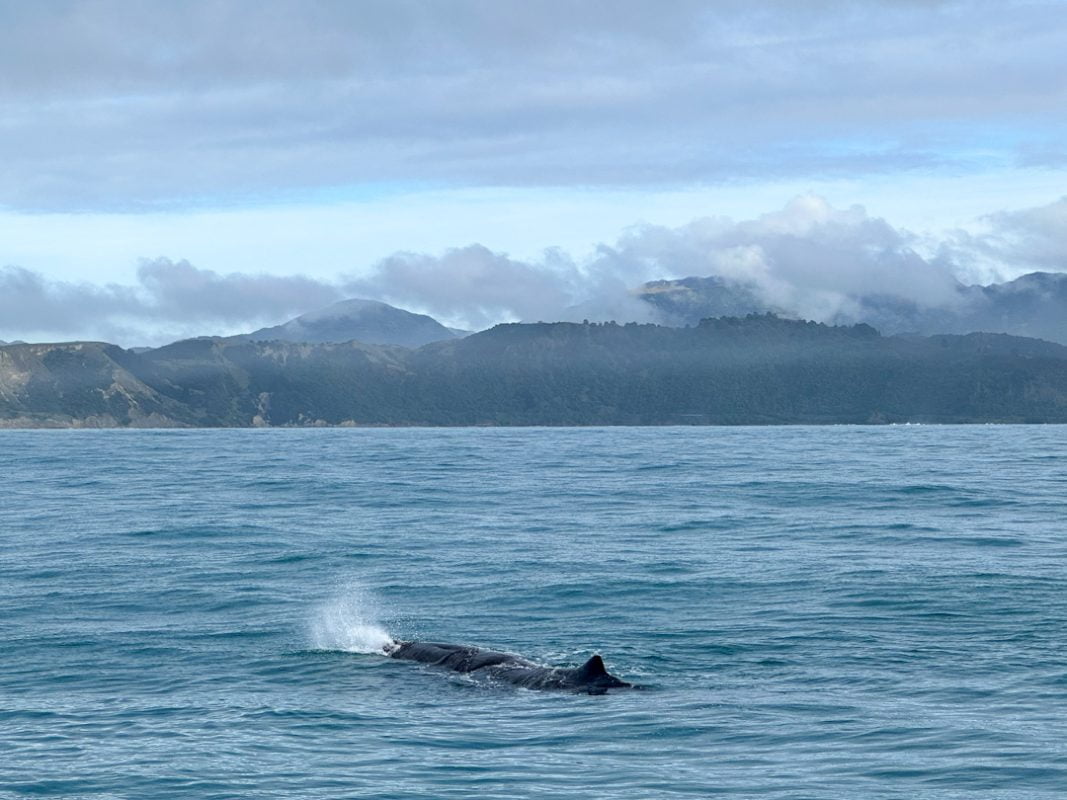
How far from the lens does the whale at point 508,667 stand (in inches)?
1045

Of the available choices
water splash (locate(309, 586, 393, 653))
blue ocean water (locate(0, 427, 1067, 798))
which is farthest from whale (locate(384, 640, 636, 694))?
water splash (locate(309, 586, 393, 653))

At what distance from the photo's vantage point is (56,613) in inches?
1467

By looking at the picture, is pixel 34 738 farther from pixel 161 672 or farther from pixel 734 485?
pixel 734 485

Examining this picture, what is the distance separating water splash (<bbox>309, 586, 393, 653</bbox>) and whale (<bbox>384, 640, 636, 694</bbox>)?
2.46 feet

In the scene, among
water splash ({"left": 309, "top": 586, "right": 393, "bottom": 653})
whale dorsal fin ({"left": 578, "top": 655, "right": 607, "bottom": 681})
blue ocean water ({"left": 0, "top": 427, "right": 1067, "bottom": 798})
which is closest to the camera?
blue ocean water ({"left": 0, "top": 427, "right": 1067, "bottom": 798})

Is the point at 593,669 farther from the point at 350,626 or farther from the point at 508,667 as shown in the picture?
the point at 350,626

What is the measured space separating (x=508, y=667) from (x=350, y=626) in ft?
24.1

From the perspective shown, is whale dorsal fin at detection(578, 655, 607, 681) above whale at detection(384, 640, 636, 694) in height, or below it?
above

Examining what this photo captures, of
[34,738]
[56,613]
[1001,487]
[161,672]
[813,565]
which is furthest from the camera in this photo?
[1001,487]

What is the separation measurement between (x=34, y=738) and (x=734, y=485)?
6064cm

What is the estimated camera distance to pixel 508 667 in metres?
28.3

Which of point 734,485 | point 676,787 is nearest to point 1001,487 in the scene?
point 734,485

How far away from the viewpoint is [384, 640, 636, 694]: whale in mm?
26531

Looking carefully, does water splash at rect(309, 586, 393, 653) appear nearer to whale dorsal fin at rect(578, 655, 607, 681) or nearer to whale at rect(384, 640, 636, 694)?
whale at rect(384, 640, 636, 694)
